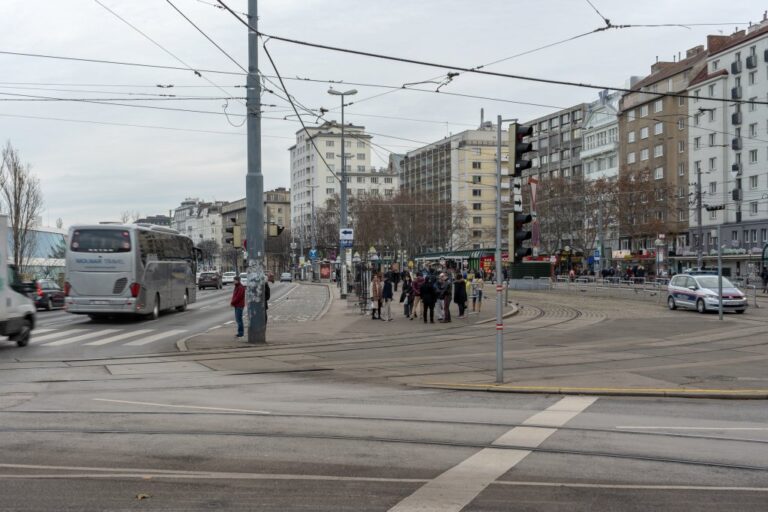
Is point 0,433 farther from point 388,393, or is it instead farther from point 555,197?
point 555,197

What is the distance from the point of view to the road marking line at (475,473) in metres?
5.77

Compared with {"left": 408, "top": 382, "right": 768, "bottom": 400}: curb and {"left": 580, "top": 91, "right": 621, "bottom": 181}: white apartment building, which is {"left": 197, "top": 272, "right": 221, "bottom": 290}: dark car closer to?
{"left": 580, "top": 91, "right": 621, "bottom": 181}: white apartment building

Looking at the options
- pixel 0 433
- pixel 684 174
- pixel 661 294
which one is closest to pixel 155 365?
pixel 0 433

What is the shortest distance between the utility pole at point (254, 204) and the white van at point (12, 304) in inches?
205

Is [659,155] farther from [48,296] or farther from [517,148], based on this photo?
[517,148]

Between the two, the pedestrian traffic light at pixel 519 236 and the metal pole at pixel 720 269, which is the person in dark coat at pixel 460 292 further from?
the pedestrian traffic light at pixel 519 236

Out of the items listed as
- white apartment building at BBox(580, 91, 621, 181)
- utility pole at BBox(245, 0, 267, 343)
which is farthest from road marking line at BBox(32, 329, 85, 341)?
white apartment building at BBox(580, 91, 621, 181)

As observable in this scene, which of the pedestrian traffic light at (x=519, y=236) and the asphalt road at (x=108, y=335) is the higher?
the pedestrian traffic light at (x=519, y=236)

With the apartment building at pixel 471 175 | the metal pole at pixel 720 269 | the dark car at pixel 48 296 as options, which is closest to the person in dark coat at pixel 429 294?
the metal pole at pixel 720 269

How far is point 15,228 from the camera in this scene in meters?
45.7

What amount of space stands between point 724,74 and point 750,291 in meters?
32.3

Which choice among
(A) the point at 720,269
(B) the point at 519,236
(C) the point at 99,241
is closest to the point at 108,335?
(C) the point at 99,241

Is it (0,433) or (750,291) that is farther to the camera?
(750,291)

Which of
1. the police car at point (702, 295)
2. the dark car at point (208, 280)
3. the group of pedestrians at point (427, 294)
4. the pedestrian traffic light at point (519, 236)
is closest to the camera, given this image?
the pedestrian traffic light at point (519, 236)
